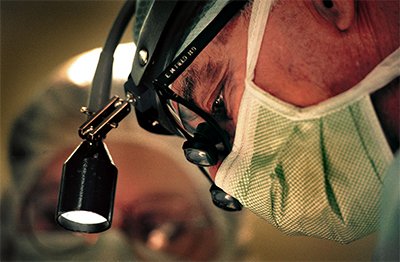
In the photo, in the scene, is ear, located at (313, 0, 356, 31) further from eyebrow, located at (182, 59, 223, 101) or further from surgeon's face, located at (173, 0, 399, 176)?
eyebrow, located at (182, 59, 223, 101)

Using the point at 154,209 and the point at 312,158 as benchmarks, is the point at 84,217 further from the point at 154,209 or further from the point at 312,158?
the point at 154,209

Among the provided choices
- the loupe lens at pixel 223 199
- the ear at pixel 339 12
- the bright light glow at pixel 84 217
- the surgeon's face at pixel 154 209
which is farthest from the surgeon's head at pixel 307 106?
the surgeon's face at pixel 154 209

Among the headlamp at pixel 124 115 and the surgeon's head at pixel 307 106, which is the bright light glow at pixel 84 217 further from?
the surgeon's head at pixel 307 106

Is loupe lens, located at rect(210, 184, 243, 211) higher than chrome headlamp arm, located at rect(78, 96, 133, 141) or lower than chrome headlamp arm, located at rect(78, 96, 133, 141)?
lower

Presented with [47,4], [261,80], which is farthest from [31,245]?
[261,80]

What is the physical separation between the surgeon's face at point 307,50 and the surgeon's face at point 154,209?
1235 millimetres

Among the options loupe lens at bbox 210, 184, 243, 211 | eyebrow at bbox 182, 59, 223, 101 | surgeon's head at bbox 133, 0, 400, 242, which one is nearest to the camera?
surgeon's head at bbox 133, 0, 400, 242

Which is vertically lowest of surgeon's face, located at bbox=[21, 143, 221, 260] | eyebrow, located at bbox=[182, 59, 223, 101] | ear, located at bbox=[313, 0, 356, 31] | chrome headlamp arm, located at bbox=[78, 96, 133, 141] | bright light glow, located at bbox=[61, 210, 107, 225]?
ear, located at bbox=[313, 0, 356, 31]

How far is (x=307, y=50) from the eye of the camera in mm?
771

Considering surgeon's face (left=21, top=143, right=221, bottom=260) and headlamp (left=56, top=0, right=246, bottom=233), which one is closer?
headlamp (left=56, top=0, right=246, bottom=233)

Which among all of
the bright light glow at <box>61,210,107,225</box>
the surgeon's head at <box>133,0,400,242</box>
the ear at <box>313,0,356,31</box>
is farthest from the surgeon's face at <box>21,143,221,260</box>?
the ear at <box>313,0,356,31</box>

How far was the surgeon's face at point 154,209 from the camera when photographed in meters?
2.06

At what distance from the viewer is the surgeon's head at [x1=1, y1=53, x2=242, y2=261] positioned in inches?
81.4

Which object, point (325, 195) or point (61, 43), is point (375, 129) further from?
point (61, 43)
